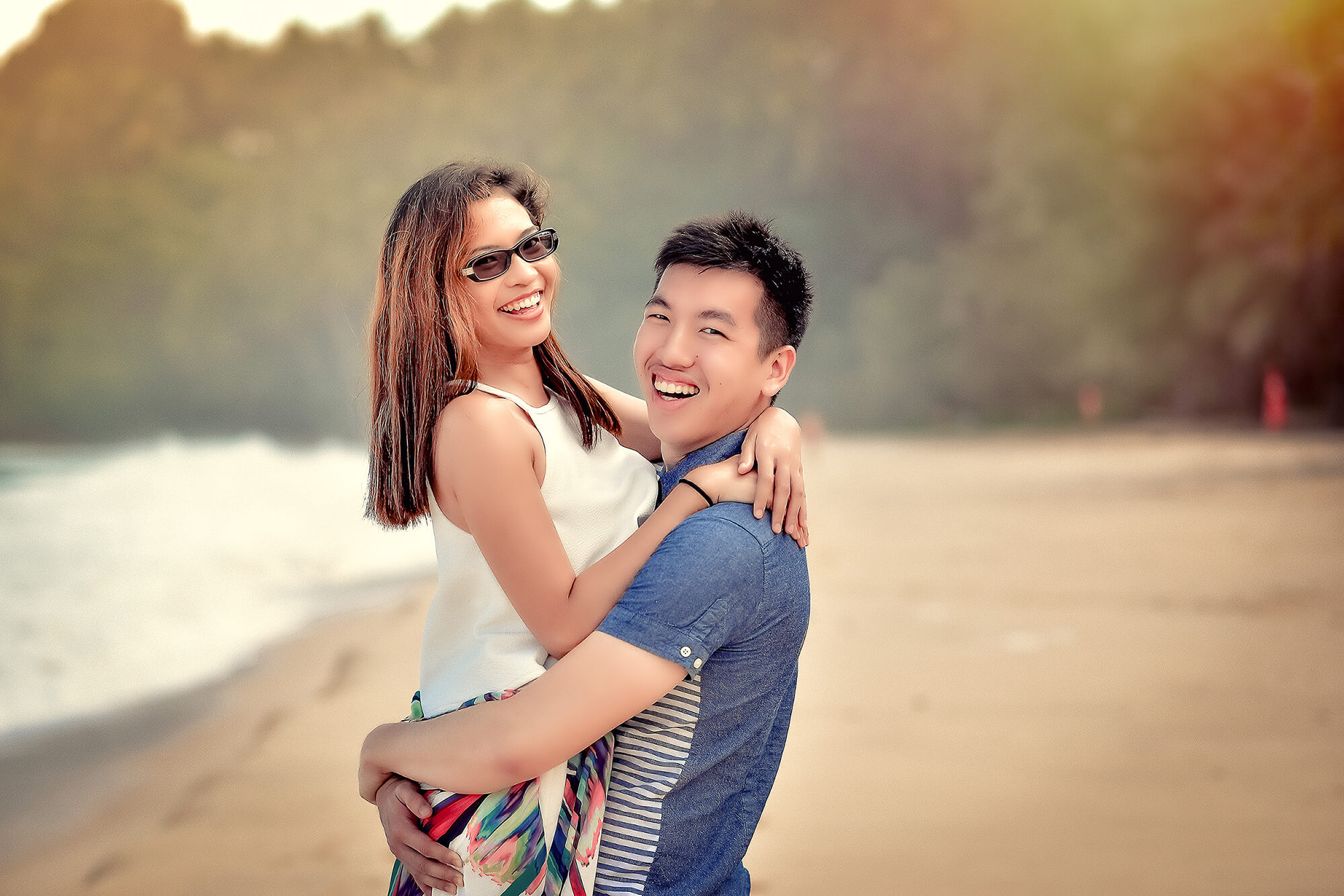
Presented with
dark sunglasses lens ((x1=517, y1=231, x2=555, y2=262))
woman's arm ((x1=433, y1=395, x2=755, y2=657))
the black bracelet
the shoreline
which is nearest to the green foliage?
dark sunglasses lens ((x1=517, y1=231, x2=555, y2=262))

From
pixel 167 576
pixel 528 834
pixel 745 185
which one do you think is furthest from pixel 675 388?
pixel 745 185

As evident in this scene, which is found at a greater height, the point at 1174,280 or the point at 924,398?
the point at 1174,280

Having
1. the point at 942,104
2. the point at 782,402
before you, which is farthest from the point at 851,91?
the point at 782,402

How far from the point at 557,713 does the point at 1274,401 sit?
83.3ft

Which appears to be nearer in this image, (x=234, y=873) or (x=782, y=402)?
(x=234, y=873)

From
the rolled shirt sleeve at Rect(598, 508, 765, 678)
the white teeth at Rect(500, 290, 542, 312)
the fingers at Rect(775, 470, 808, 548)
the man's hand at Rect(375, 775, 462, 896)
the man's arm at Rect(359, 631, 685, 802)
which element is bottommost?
the man's hand at Rect(375, 775, 462, 896)

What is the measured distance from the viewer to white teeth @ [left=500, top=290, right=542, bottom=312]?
187cm

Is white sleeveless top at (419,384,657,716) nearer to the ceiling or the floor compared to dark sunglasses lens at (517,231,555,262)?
nearer to the floor

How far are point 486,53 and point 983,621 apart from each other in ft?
217

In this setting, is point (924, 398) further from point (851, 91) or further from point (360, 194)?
point (360, 194)

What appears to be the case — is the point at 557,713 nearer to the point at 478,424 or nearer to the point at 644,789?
the point at 644,789

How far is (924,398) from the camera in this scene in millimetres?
35469

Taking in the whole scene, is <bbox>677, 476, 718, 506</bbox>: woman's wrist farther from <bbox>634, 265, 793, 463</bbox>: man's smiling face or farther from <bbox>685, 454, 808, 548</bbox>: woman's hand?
<bbox>634, 265, 793, 463</bbox>: man's smiling face

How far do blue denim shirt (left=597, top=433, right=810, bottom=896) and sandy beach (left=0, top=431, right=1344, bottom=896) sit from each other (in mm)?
2587
